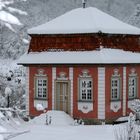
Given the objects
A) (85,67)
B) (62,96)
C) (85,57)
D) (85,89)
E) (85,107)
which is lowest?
(85,107)

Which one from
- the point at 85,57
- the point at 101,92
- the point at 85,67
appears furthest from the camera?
the point at 85,67

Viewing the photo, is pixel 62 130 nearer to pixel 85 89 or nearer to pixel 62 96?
pixel 85 89

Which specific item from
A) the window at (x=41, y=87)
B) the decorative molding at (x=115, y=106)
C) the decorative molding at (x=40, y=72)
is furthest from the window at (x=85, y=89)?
the decorative molding at (x=40, y=72)

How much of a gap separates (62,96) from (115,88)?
2751 mm

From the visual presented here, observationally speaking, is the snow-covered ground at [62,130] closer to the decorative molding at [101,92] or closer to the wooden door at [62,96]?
the wooden door at [62,96]

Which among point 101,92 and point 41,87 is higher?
point 41,87

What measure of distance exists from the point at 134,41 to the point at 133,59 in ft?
4.85

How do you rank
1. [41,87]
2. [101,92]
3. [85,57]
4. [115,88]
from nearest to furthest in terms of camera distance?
[101,92]
[85,57]
[115,88]
[41,87]

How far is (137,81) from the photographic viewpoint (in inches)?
947

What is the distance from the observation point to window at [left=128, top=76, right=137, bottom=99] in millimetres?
23625

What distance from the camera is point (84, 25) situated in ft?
76.8

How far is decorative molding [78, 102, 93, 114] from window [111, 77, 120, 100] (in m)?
1.26

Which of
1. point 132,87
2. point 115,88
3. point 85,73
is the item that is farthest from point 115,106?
point 85,73

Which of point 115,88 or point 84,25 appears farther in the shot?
point 84,25
